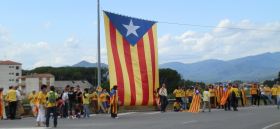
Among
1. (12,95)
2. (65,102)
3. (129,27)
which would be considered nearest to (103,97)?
(65,102)

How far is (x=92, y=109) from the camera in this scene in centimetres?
3130

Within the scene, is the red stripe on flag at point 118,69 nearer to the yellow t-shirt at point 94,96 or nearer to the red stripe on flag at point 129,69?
the red stripe on flag at point 129,69

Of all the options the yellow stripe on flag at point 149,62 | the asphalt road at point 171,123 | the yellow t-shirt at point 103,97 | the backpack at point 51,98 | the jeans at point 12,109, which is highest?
the yellow stripe on flag at point 149,62

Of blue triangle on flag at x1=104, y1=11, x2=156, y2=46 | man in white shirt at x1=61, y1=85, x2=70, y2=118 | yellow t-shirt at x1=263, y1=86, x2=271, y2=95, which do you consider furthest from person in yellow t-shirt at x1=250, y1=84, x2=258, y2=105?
man in white shirt at x1=61, y1=85, x2=70, y2=118

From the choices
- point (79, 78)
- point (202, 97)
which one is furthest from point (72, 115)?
point (79, 78)

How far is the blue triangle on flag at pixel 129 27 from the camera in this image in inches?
1125

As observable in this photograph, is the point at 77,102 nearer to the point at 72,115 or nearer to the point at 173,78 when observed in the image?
the point at 72,115

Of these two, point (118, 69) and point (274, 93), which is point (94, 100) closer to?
point (118, 69)

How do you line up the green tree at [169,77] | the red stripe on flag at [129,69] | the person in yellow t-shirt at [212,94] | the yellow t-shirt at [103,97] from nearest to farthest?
1. the red stripe on flag at [129,69]
2. the yellow t-shirt at [103,97]
3. the person in yellow t-shirt at [212,94]
4. the green tree at [169,77]

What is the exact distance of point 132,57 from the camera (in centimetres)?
2866

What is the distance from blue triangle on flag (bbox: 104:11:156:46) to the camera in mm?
28562

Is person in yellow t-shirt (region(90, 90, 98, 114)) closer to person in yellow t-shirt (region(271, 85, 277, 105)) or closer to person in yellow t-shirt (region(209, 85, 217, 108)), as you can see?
person in yellow t-shirt (region(209, 85, 217, 108))

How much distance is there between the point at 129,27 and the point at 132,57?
1661 millimetres

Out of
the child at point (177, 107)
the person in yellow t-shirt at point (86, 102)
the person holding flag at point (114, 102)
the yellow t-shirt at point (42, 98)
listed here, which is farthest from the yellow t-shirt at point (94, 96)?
the yellow t-shirt at point (42, 98)
